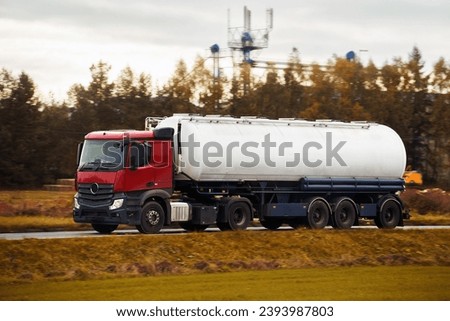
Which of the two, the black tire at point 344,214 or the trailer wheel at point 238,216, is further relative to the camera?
the black tire at point 344,214

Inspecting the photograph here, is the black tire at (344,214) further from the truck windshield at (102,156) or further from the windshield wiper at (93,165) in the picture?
the windshield wiper at (93,165)

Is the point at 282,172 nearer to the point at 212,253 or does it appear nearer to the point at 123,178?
the point at 123,178

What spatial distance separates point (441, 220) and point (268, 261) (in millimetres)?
18935

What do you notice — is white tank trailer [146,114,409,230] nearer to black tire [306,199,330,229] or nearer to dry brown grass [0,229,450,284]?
black tire [306,199,330,229]

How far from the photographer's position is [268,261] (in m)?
28.9

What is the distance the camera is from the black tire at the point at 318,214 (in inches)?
1452

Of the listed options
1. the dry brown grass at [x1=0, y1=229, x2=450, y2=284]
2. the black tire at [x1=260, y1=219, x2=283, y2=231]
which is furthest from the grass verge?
the black tire at [x1=260, y1=219, x2=283, y2=231]

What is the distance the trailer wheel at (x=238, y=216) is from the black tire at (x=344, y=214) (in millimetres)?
3946

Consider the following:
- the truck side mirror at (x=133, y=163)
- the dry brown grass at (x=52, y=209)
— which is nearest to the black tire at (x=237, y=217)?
the truck side mirror at (x=133, y=163)

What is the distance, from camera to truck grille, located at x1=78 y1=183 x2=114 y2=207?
32.1 m

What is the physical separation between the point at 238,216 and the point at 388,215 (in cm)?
718
